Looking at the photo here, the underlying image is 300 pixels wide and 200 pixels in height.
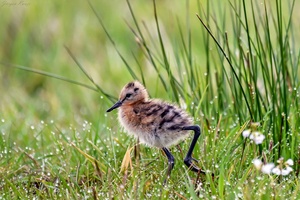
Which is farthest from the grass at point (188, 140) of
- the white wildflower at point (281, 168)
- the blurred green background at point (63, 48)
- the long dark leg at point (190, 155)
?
the blurred green background at point (63, 48)

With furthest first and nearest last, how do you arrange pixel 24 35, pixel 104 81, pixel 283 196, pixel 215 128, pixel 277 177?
pixel 24 35 < pixel 104 81 < pixel 215 128 < pixel 277 177 < pixel 283 196

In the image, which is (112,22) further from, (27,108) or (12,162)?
(12,162)

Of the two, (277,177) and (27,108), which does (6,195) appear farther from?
(27,108)

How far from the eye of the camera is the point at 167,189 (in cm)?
423

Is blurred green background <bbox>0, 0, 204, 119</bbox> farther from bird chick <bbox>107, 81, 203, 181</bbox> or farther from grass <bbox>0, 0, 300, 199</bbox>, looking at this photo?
bird chick <bbox>107, 81, 203, 181</bbox>

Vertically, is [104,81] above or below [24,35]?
below

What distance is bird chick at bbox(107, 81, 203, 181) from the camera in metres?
4.68

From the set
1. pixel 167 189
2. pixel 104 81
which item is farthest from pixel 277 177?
pixel 104 81

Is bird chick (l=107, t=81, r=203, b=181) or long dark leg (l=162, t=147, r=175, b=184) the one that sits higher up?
bird chick (l=107, t=81, r=203, b=181)

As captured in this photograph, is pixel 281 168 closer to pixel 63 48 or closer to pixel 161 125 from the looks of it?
pixel 161 125

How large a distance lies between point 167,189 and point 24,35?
222 inches

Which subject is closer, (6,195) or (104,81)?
(6,195)

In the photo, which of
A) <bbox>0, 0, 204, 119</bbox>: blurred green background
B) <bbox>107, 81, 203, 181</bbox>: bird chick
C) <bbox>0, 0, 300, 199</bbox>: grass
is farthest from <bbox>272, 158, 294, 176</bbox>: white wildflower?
<bbox>0, 0, 204, 119</bbox>: blurred green background

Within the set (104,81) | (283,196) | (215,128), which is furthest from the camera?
(104,81)
